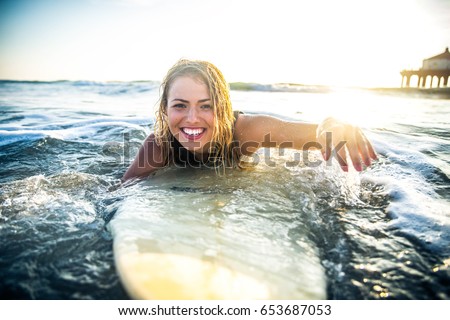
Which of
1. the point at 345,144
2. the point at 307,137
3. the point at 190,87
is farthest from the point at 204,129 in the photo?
the point at 345,144

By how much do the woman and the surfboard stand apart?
850 millimetres

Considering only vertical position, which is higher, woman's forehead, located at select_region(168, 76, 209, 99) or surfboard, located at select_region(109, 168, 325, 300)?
woman's forehead, located at select_region(168, 76, 209, 99)

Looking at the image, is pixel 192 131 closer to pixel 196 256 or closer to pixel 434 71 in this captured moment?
pixel 196 256

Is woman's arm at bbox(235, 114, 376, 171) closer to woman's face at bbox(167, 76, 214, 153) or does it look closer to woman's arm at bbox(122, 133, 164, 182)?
woman's face at bbox(167, 76, 214, 153)

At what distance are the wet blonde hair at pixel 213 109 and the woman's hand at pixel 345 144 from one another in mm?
1032

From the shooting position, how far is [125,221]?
71.8 inches

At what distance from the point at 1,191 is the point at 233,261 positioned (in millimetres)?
2189

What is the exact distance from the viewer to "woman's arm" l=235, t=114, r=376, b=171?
72.2 inches

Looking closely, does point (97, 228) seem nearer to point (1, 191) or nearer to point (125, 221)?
point (125, 221)

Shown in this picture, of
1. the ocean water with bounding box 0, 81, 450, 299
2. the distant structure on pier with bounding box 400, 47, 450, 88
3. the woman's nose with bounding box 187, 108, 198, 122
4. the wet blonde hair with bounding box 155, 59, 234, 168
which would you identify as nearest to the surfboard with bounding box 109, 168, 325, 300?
the ocean water with bounding box 0, 81, 450, 299

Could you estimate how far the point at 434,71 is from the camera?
22.2 meters

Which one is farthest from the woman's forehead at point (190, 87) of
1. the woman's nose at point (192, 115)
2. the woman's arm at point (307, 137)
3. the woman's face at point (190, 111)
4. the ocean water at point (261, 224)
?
the ocean water at point (261, 224)

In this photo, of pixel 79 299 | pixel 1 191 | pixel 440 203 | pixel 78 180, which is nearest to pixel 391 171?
pixel 440 203

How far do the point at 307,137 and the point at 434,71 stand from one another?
1028 inches
